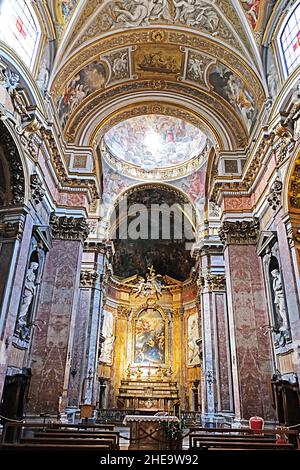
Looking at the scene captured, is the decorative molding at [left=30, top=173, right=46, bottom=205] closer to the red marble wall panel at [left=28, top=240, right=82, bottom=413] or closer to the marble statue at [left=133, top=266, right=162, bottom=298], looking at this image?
the red marble wall panel at [left=28, top=240, right=82, bottom=413]

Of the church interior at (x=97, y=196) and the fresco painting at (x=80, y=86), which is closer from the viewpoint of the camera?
the church interior at (x=97, y=196)

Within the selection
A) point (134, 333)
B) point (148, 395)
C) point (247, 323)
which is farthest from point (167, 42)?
point (148, 395)

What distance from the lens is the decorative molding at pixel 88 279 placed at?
18.7 metres

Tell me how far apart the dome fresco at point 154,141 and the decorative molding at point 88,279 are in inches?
321

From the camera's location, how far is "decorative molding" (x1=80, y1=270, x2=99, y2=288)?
61.3ft

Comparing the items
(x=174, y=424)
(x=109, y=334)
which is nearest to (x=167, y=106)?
(x=174, y=424)

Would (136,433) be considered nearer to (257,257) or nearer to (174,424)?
(174,424)

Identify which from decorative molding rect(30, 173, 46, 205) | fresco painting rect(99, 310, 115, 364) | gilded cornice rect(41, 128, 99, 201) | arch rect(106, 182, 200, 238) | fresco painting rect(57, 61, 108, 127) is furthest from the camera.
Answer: fresco painting rect(99, 310, 115, 364)

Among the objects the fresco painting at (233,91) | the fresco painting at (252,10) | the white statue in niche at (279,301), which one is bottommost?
the white statue in niche at (279,301)

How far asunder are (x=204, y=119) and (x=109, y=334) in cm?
1625

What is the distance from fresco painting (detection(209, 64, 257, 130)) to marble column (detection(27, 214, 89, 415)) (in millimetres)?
7369

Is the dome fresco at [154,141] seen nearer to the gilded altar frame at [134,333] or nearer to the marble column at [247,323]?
the gilded altar frame at [134,333]

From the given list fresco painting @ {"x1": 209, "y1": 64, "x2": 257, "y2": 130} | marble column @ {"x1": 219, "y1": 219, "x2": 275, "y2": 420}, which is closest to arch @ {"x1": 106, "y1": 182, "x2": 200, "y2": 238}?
fresco painting @ {"x1": 209, "y1": 64, "x2": 257, "y2": 130}

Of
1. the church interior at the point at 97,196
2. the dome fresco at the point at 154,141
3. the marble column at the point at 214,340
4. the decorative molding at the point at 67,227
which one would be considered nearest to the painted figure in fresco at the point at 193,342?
the church interior at the point at 97,196
